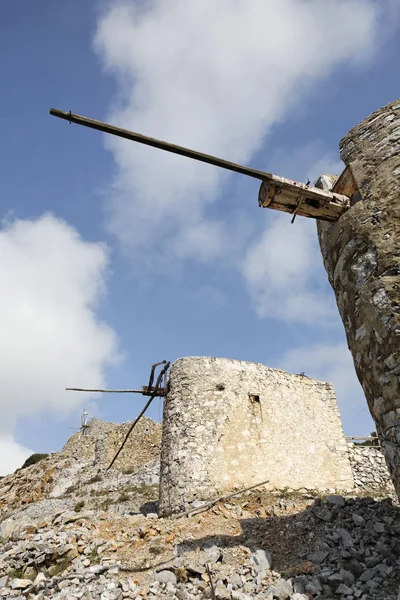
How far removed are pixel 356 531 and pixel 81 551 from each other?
482 centimetres

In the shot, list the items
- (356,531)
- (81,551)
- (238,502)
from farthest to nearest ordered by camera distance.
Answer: (238,502)
(81,551)
(356,531)

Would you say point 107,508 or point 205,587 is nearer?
point 205,587

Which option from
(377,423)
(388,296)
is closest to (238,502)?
(377,423)

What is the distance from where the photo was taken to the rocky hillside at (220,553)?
5332 mm

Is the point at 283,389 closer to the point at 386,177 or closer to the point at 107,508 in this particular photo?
the point at 107,508

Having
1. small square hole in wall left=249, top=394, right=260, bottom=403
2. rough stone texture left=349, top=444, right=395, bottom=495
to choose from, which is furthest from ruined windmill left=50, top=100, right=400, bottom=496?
rough stone texture left=349, top=444, right=395, bottom=495

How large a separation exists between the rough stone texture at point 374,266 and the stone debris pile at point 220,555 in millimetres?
2195

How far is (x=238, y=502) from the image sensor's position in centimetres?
984

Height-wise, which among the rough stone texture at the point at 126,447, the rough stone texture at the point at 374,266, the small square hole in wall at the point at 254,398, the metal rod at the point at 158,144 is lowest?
the rough stone texture at the point at 374,266

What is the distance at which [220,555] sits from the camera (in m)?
6.42

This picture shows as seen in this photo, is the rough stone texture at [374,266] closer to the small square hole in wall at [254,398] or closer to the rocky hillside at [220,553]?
the rocky hillside at [220,553]

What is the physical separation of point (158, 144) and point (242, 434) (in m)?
8.82

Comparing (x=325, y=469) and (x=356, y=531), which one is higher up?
(x=325, y=469)

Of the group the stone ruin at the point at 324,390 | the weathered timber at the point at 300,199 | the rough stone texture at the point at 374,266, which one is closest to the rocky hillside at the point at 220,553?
the stone ruin at the point at 324,390
